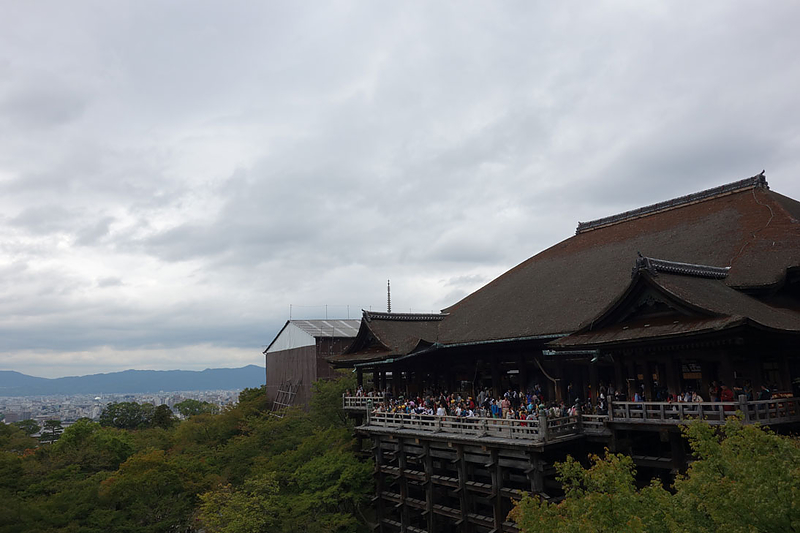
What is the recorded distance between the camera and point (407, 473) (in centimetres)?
2831

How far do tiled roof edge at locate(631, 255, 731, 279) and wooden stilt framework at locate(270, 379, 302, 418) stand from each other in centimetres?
3906

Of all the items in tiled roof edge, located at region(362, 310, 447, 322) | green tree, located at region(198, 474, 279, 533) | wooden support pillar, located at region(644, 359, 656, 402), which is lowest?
green tree, located at region(198, 474, 279, 533)

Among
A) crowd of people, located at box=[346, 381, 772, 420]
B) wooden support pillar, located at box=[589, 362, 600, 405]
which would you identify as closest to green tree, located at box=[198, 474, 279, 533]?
crowd of people, located at box=[346, 381, 772, 420]

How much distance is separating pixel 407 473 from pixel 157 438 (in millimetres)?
32631

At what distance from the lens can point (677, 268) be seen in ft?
68.5

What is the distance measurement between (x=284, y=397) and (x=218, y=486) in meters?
23.5

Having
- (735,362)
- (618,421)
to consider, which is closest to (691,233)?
(735,362)

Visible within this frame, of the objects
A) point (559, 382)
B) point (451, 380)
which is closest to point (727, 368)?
point (559, 382)

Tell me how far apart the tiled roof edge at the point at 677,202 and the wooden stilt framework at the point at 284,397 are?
30.4 m

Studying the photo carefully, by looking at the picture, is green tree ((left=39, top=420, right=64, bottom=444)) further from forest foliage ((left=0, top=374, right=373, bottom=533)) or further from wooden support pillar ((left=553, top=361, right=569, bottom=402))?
wooden support pillar ((left=553, top=361, right=569, bottom=402))

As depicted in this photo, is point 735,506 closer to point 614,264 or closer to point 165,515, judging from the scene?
point 614,264

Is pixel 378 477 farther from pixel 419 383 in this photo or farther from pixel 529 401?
pixel 529 401

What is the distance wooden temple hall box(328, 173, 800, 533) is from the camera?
1850 centimetres

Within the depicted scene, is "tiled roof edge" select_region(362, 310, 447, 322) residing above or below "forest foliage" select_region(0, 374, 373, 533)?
above
